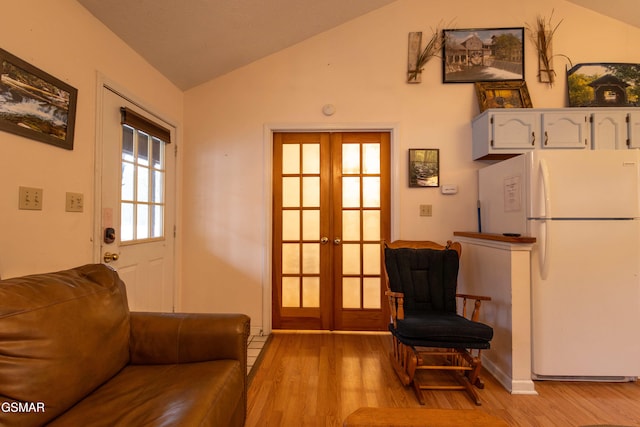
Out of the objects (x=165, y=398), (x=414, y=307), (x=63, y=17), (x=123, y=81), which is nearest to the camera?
(x=165, y=398)

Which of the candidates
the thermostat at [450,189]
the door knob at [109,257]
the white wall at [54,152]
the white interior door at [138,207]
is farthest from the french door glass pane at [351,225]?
the white wall at [54,152]

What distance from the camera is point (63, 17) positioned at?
171cm

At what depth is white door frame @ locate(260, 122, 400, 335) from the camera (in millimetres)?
2957

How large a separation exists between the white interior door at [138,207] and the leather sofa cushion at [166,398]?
1098 millimetres

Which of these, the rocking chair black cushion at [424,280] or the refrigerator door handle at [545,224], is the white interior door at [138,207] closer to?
the rocking chair black cushion at [424,280]

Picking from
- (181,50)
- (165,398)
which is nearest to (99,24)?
(181,50)

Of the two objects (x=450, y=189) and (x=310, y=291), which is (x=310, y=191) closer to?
(x=310, y=291)

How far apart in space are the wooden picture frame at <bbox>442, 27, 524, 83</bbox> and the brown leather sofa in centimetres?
302

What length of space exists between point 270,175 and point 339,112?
0.96 m

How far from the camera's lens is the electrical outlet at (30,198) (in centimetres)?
149

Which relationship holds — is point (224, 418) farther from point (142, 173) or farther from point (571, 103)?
point (571, 103)

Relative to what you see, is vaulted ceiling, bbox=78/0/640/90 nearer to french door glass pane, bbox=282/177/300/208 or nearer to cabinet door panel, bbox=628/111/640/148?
cabinet door panel, bbox=628/111/640/148

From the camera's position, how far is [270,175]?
3035 mm

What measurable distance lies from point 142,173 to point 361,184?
202 cm
